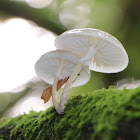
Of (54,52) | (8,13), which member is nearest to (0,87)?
(8,13)

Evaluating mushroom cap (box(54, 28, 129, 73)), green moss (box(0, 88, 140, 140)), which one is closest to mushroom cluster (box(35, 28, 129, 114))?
mushroom cap (box(54, 28, 129, 73))

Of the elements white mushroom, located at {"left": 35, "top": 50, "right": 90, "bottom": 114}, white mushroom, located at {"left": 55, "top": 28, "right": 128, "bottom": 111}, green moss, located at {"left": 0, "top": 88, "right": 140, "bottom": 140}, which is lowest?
green moss, located at {"left": 0, "top": 88, "right": 140, "bottom": 140}

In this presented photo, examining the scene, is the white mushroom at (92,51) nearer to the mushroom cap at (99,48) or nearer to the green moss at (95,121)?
the mushroom cap at (99,48)

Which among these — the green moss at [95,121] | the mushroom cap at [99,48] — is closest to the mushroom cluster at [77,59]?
the mushroom cap at [99,48]

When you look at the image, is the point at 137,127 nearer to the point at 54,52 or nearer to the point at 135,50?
the point at 54,52

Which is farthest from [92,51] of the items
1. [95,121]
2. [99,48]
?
[95,121]

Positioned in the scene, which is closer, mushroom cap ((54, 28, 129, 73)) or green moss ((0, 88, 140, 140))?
green moss ((0, 88, 140, 140))

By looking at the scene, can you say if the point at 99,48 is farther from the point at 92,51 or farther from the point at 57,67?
the point at 57,67

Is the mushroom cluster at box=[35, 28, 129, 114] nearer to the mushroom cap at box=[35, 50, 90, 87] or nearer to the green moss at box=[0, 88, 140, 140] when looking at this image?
the mushroom cap at box=[35, 50, 90, 87]
